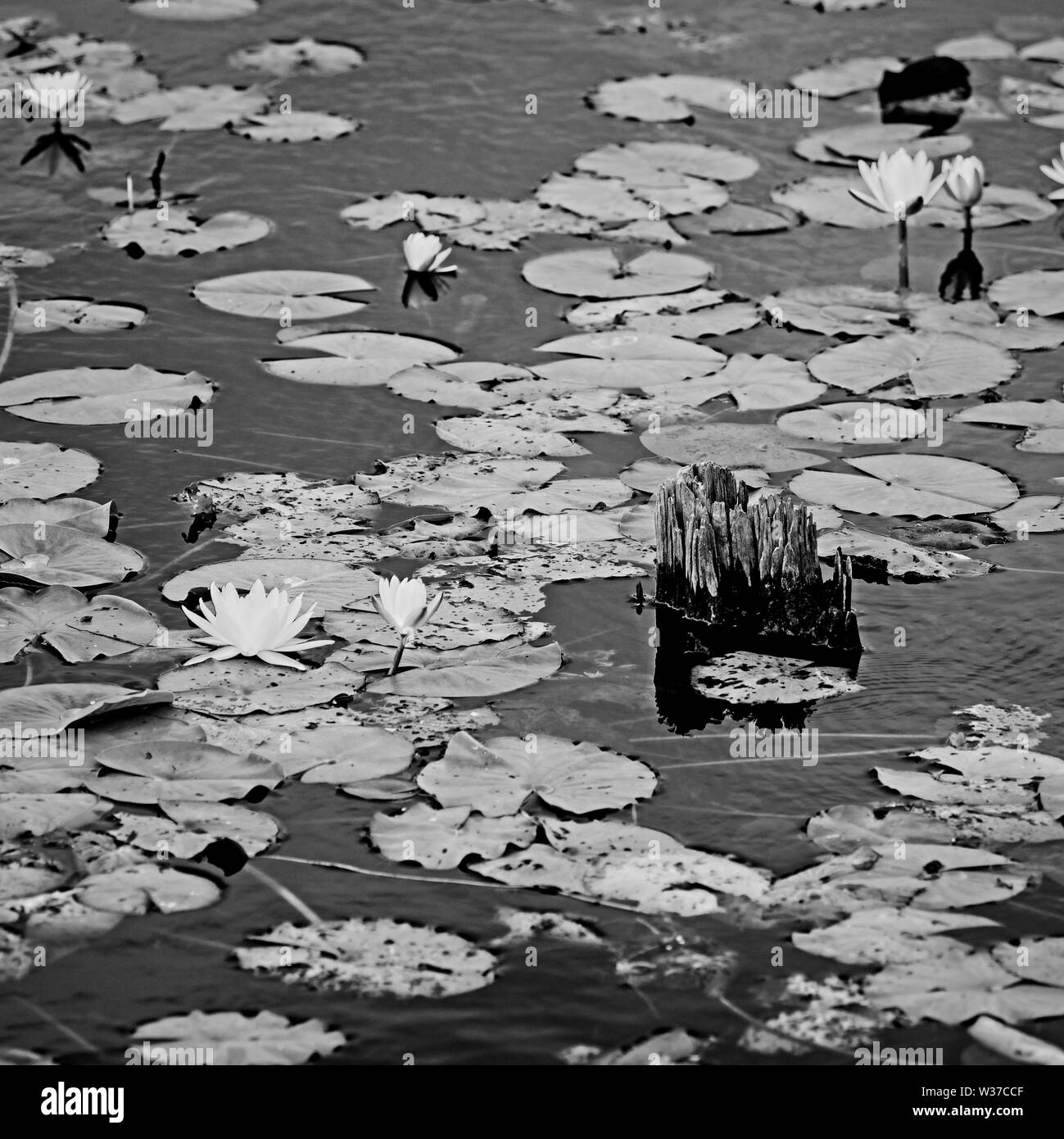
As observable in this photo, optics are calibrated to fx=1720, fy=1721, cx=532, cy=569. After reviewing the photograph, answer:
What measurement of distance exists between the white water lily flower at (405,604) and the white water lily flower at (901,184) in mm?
3564

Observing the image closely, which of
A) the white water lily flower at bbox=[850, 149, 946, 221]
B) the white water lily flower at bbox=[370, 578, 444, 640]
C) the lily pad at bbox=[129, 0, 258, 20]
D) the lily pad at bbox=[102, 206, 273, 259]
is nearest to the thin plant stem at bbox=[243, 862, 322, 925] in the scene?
the white water lily flower at bbox=[370, 578, 444, 640]

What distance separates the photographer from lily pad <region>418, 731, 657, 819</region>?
4418 millimetres

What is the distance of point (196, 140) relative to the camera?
9188mm

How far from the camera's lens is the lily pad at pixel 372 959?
3.87 meters

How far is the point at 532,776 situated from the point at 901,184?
4.17 metres

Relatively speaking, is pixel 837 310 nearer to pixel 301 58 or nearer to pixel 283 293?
pixel 283 293

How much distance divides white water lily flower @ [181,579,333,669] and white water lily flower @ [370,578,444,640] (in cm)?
23

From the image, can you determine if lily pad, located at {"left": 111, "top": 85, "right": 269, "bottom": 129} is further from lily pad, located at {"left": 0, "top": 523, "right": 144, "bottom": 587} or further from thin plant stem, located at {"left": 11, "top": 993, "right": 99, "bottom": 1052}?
thin plant stem, located at {"left": 11, "top": 993, "right": 99, "bottom": 1052}

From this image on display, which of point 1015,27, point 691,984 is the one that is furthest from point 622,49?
point 691,984

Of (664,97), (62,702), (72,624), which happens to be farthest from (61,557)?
(664,97)

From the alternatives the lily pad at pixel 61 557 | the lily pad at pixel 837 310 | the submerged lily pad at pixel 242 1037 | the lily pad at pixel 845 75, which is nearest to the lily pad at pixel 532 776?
the submerged lily pad at pixel 242 1037

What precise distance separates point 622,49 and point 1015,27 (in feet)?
8.38

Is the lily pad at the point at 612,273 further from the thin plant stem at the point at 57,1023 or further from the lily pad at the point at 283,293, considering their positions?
the thin plant stem at the point at 57,1023
